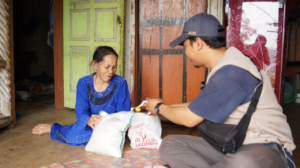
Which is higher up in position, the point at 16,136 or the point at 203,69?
the point at 203,69

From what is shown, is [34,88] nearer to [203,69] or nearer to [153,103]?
[203,69]

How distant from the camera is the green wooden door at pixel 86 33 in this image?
392 centimetres

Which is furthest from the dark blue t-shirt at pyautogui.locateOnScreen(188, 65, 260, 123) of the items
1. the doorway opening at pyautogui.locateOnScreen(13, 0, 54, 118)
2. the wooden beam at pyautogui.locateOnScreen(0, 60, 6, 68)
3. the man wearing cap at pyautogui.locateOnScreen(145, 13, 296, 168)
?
the doorway opening at pyautogui.locateOnScreen(13, 0, 54, 118)

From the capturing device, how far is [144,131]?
102 inches

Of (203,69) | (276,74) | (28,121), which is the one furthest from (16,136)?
(276,74)

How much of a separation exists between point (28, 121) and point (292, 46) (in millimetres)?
5936

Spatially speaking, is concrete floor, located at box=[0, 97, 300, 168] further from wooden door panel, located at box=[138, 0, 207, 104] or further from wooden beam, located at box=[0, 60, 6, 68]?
wooden beam, located at box=[0, 60, 6, 68]

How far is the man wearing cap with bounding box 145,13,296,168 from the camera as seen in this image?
1465mm

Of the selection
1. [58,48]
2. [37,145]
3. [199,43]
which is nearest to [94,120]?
[37,145]

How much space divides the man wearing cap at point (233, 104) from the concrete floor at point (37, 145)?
108cm

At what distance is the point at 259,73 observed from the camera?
1.54 m

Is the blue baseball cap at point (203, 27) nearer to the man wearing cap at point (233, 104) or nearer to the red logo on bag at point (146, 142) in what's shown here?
the man wearing cap at point (233, 104)

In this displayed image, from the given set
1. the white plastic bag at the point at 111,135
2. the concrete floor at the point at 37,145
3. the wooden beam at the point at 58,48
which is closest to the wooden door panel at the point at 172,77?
the concrete floor at the point at 37,145

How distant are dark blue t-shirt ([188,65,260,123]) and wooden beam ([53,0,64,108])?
139 inches
